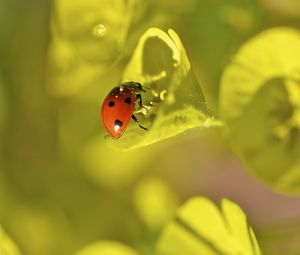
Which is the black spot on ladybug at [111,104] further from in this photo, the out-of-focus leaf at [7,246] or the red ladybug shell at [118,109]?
the out-of-focus leaf at [7,246]

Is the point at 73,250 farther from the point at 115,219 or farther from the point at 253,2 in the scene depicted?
the point at 253,2

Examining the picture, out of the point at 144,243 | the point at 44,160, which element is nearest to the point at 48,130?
the point at 44,160

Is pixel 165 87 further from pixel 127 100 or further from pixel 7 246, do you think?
pixel 7 246

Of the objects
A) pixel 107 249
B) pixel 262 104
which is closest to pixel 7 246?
pixel 107 249

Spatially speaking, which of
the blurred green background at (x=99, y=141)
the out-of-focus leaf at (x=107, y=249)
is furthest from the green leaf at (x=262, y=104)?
the out-of-focus leaf at (x=107, y=249)

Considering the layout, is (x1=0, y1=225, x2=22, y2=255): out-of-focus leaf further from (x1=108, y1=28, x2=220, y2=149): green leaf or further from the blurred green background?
(x1=108, y1=28, x2=220, y2=149): green leaf

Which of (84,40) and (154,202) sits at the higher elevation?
(84,40)
